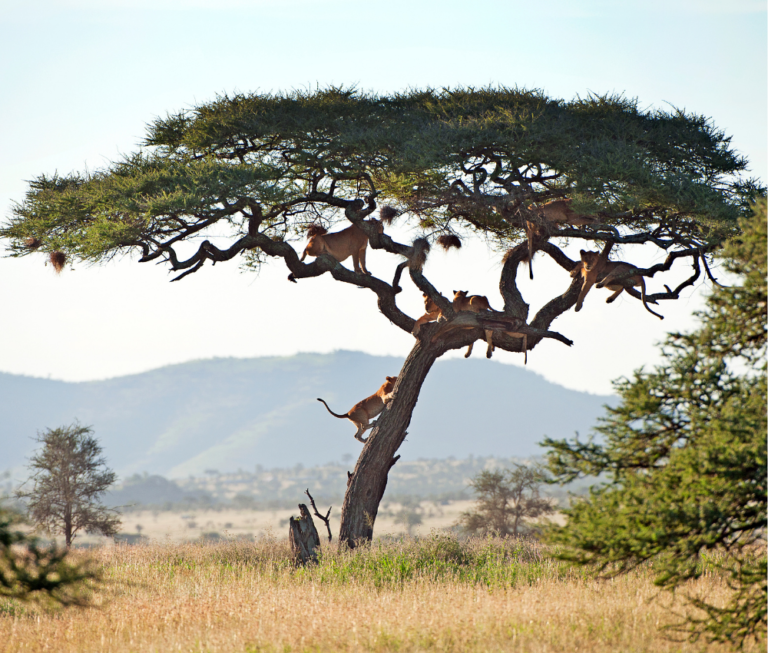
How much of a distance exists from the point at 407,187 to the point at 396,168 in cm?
120

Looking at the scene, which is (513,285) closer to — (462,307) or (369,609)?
(462,307)

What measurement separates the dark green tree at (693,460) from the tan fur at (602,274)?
6.92 metres

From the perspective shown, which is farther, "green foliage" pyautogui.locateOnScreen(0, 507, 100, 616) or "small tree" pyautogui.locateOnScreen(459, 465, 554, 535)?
"small tree" pyautogui.locateOnScreen(459, 465, 554, 535)

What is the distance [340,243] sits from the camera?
14836mm

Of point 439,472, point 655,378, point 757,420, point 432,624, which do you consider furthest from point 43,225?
point 439,472

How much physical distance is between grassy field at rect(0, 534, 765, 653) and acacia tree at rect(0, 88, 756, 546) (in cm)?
218

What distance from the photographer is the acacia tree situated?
43.4ft

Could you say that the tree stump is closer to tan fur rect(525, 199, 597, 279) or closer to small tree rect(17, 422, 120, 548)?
tan fur rect(525, 199, 597, 279)

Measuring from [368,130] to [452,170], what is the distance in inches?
66.5

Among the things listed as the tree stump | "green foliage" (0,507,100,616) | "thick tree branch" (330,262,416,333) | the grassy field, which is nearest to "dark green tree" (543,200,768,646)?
the grassy field

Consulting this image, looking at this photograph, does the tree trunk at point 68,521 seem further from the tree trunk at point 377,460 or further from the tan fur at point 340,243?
the tan fur at point 340,243

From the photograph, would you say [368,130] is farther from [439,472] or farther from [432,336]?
[439,472]

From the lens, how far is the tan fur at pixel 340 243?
14695 millimetres

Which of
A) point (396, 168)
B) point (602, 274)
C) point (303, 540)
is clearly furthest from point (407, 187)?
point (303, 540)
